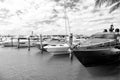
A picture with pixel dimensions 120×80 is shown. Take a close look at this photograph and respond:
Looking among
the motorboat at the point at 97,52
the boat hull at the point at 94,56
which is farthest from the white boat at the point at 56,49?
the boat hull at the point at 94,56

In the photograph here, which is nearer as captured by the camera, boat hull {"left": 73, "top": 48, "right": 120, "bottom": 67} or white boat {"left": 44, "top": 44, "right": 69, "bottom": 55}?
boat hull {"left": 73, "top": 48, "right": 120, "bottom": 67}

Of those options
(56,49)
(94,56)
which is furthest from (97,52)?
(56,49)

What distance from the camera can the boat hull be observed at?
920cm

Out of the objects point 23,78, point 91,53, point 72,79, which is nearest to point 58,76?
point 72,79

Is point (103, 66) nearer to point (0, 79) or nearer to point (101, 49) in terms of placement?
point (101, 49)

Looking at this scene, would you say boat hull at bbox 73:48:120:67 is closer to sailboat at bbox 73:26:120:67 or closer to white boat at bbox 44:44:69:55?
sailboat at bbox 73:26:120:67

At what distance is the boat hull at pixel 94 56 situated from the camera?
30.2 ft

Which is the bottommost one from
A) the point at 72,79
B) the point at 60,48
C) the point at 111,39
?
the point at 72,79

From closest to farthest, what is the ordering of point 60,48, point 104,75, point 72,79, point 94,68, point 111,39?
point 72,79 → point 104,75 → point 94,68 → point 111,39 → point 60,48

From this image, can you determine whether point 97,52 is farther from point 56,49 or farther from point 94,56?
point 56,49

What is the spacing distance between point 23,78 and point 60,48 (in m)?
9.96

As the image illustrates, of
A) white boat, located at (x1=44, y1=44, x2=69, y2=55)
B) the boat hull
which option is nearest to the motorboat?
the boat hull

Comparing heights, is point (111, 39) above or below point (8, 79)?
above

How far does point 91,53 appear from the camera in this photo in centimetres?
919
